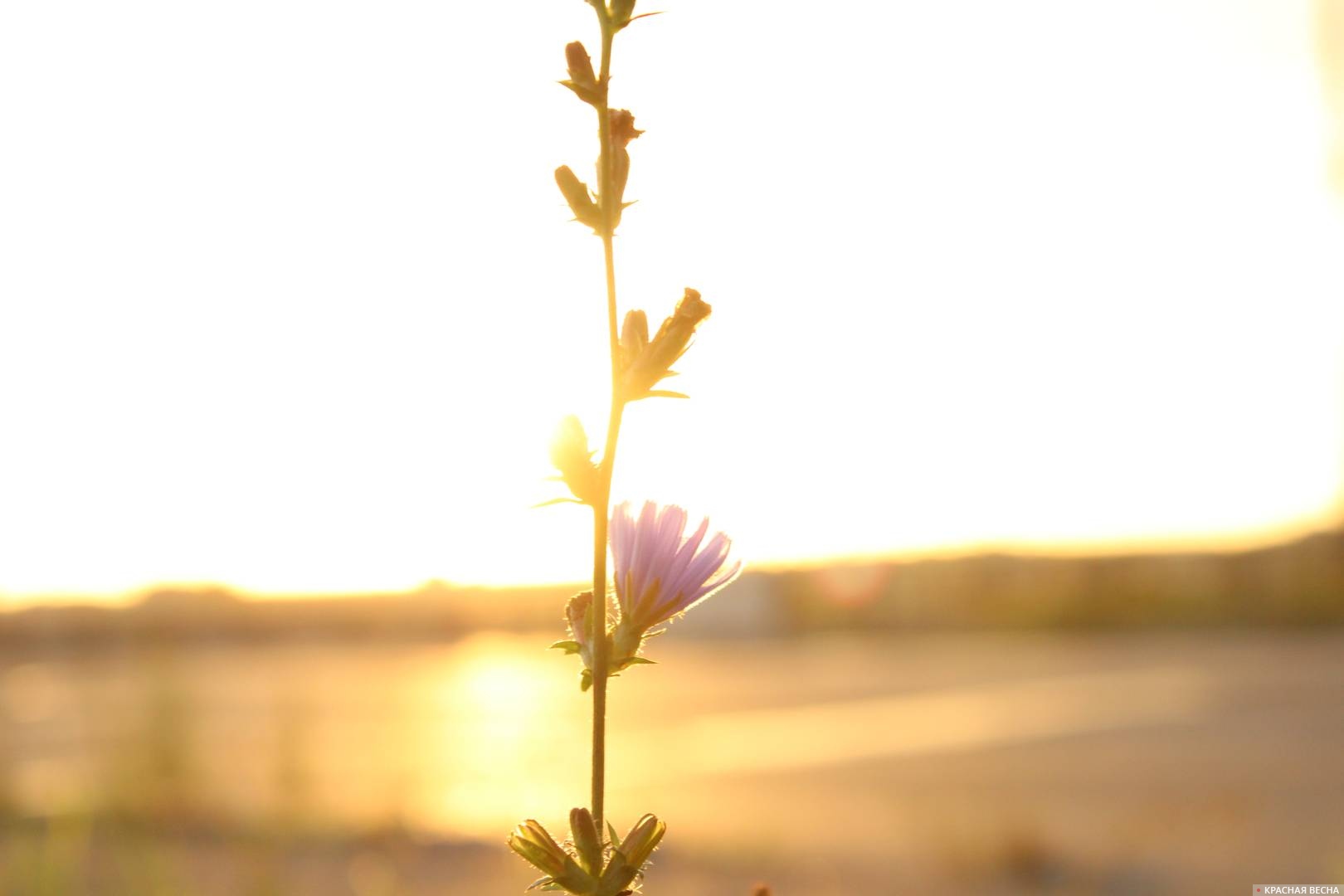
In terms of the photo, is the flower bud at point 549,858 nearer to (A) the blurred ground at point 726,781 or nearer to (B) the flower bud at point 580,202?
(B) the flower bud at point 580,202

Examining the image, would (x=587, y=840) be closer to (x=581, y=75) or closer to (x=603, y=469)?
(x=603, y=469)

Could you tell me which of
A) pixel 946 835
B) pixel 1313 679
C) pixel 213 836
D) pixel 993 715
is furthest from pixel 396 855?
pixel 1313 679

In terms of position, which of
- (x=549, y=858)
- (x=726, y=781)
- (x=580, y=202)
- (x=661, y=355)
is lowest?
(x=726, y=781)

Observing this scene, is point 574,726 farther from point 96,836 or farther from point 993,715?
point 96,836

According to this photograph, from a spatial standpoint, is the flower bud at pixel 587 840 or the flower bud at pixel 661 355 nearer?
the flower bud at pixel 587 840

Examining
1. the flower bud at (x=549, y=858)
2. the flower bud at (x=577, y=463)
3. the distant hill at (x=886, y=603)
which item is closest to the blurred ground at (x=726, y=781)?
the flower bud at (x=549, y=858)

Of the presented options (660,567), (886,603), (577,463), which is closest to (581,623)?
(660,567)

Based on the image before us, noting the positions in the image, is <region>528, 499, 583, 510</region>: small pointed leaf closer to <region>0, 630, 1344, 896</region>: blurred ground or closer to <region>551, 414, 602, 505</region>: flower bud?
<region>551, 414, 602, 505</region>: flower bud
